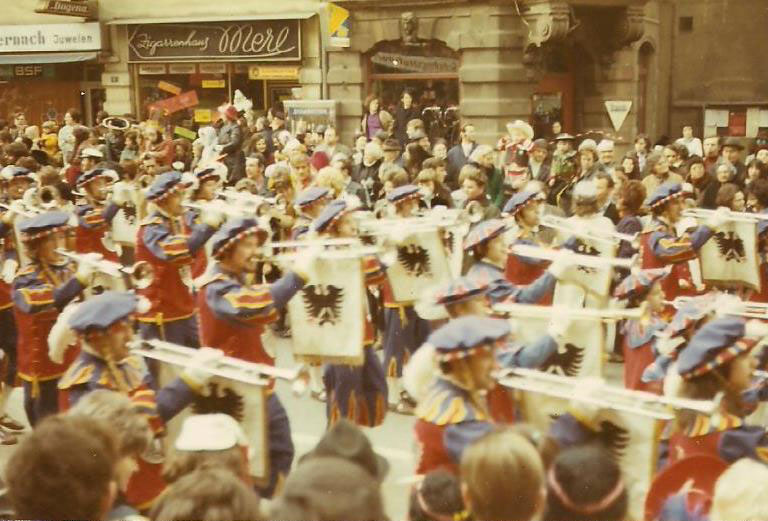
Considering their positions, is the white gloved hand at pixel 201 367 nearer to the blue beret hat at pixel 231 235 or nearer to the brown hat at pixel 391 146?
the blue beret hat at pixel 231 235

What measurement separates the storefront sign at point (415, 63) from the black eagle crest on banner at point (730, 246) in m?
9.58

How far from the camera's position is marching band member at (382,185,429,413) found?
8555mm

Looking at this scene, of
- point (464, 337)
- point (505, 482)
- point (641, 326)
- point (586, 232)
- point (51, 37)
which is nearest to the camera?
point (505, 482)

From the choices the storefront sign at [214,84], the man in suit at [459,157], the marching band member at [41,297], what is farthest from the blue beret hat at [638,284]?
the storefront sign at [214,84]

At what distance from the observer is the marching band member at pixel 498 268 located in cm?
685

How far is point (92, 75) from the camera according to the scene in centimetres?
2409

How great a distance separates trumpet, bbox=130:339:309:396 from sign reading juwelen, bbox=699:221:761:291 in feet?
15.5

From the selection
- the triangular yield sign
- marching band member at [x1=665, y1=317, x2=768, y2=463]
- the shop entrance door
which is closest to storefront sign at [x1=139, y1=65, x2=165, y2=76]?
the shop entrance door

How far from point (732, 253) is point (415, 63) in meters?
10.4

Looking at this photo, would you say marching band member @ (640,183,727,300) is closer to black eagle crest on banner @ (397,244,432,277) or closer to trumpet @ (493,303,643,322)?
black eagle crest on banner @ (397,244,432,277)

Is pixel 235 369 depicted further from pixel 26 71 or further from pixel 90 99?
pixel 26 71

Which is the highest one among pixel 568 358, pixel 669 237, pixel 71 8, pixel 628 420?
pixel 71 8

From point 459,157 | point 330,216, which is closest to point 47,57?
point 459,157

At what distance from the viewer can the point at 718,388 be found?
4605 millimetres
